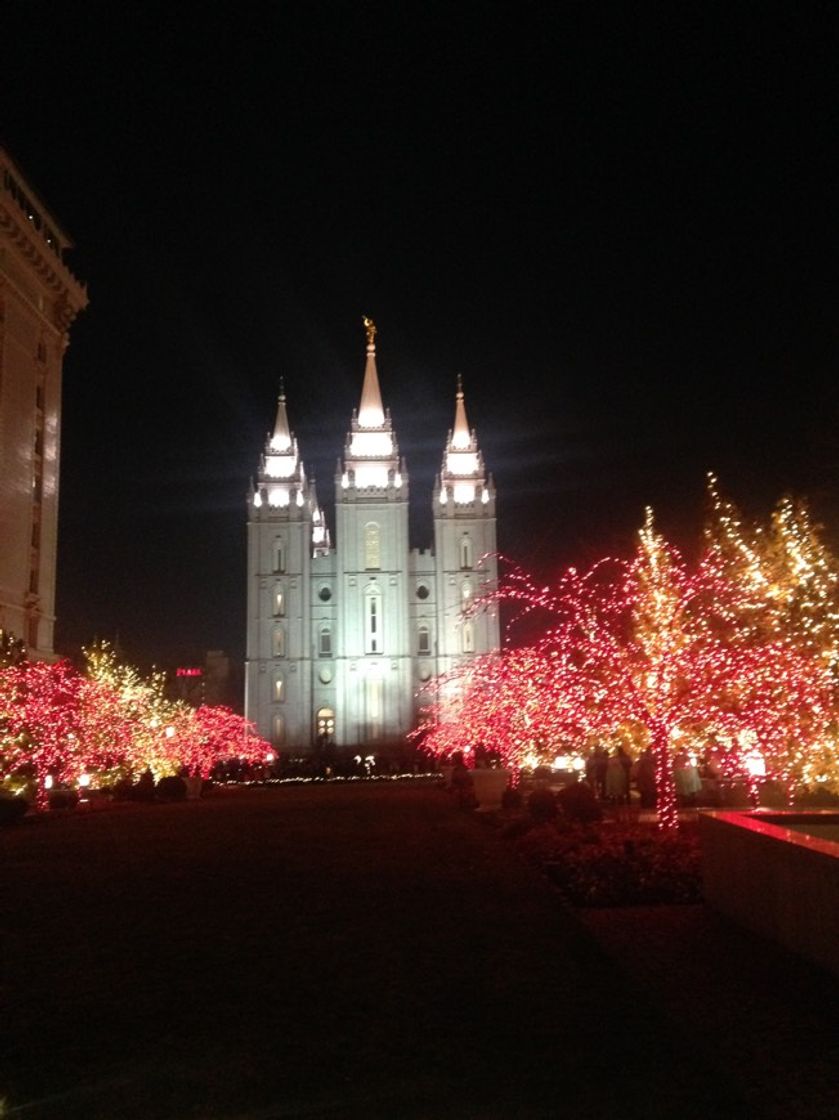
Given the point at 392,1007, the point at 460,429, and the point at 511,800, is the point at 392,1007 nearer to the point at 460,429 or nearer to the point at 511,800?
the point at 511,800

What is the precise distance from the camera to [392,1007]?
8344mm

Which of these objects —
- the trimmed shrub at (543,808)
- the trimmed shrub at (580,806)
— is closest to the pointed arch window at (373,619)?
the trimmed shrub at (543,808)

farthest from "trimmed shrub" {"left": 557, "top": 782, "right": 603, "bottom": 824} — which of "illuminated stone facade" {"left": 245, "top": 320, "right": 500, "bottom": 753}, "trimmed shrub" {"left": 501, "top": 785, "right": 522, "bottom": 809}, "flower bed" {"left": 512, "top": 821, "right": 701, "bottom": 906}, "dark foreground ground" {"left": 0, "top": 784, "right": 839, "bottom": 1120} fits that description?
"illuminated stone facade" {"left": 245, "top": 320, "right": 500, "bottom": 753}

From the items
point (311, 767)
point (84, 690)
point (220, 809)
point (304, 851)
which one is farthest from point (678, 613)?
point (311, 767)

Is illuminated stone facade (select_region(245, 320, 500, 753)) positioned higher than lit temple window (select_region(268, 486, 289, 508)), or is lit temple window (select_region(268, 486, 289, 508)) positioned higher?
lit temple window (select_region(268, 486, 289, 508))

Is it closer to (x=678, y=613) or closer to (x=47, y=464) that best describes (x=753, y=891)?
(x=678, y=613)

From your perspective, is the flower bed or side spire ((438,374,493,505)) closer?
the flower bed

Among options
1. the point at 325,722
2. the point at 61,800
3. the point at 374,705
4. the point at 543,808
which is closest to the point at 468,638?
the point at 374,705

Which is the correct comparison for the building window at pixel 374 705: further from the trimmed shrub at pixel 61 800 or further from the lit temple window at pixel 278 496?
the trimmed shrub at pixel 61 800

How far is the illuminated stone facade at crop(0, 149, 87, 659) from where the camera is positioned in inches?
1937

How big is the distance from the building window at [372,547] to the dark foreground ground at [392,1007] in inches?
3118

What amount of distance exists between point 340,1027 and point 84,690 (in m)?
33.2

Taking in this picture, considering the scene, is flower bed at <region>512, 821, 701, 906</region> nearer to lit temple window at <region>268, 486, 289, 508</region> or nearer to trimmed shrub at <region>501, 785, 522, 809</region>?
trimmed shrub at <region>501, 785, 522, 809</region>

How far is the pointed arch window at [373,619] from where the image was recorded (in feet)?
308
